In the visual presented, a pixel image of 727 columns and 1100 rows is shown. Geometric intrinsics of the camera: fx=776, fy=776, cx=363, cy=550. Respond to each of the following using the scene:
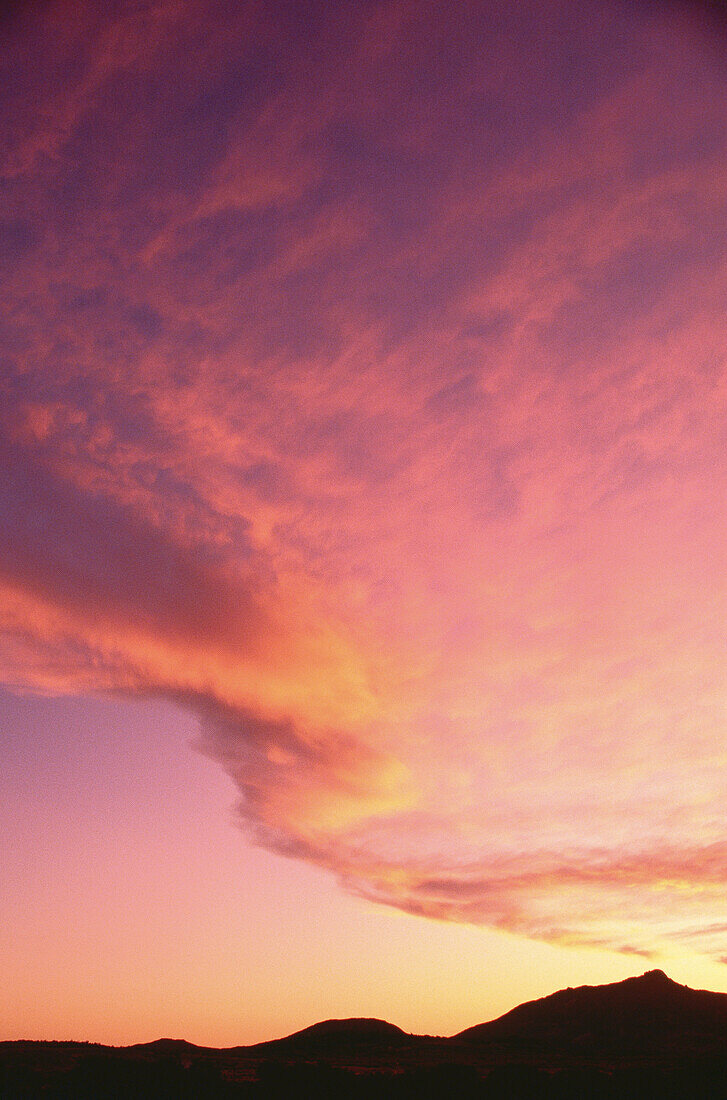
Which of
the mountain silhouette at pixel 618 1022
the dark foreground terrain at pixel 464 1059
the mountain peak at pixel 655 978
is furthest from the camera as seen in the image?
the mountain peak at pixel 655 978

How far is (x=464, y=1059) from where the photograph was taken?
6675 cm

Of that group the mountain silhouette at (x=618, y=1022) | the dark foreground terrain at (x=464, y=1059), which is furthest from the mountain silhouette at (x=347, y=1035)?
the mountain silhouette at (x=618, y=1022)

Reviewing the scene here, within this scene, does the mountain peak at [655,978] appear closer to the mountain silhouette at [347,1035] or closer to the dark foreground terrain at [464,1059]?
the dark foreground terrain at [464,1059]

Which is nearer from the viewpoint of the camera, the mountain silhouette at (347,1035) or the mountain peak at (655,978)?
the mountain silhouette at (347,1035)

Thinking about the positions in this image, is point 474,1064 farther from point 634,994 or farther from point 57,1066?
point 634,994

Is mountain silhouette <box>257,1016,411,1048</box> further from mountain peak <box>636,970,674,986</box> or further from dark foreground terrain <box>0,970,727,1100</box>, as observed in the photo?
mountain peak <box>636,970,674,986</box>

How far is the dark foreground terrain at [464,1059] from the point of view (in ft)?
158

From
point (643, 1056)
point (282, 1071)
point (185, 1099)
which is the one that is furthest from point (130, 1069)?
point (643, 1056)

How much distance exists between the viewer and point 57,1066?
56.0 m

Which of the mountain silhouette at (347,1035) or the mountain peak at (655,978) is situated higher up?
the mountain peak at (655,978)

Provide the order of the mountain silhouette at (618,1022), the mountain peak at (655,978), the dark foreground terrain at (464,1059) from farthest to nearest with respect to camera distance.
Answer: the mountain peak at (655,978) < the mountain silhouette at (618,1022) < the dark foreground terrain at (464,1059)

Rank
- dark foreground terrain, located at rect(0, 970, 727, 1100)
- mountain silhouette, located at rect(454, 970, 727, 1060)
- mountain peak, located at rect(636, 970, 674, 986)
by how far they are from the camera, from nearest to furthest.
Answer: dark foreground terrain, located at rect(0, 970, 727, 1100), mountain silhouette, located at rect(454, 970, 727, 1060), mountain peak, located at rect(636, 970, 674, 986)

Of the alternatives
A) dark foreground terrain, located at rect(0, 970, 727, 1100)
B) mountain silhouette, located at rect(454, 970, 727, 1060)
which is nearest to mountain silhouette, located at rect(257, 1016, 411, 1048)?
dark foreground terrain, located at rect(0, 970, 727, 1100)

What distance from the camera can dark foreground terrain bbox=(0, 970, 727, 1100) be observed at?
48.1m
